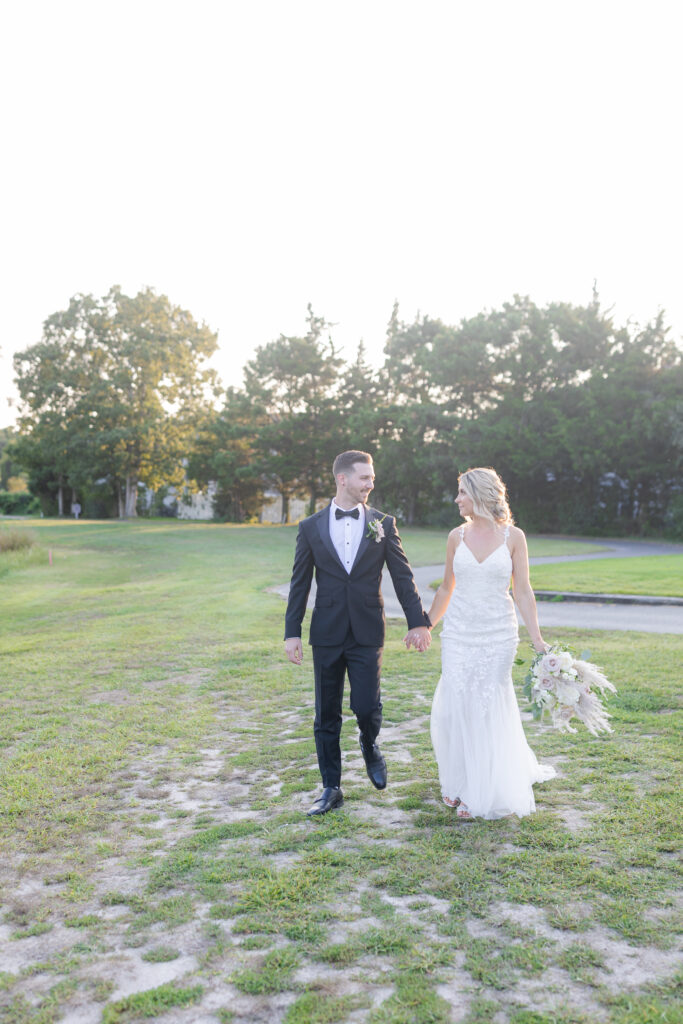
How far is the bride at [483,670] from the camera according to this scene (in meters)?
4.89

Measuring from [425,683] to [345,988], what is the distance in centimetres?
609

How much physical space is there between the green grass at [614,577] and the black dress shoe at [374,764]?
11706 millimetres

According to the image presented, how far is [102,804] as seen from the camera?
5.39 metres

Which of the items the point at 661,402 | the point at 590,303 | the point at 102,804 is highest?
the point at 590,303

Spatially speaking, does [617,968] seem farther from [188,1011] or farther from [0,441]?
[0,441]

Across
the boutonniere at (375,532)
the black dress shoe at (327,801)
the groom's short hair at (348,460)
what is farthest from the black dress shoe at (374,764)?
the groom's short hair at (348,460)

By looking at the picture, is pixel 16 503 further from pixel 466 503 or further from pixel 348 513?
pixel 466 503

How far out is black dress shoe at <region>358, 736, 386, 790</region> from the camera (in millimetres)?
5355

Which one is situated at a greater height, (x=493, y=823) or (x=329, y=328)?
(x=329, y=328)

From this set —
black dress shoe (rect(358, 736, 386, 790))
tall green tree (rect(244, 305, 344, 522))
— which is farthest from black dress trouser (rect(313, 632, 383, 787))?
tall green tree (rect(244, 305, 344, 522))

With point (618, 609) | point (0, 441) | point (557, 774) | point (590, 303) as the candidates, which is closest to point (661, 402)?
point (590, 303)

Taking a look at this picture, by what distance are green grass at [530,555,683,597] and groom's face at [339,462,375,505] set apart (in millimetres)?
12193

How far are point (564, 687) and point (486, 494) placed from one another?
1321 mm

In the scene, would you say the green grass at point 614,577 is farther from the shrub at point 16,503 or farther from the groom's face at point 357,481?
the shrub at point 16,503
